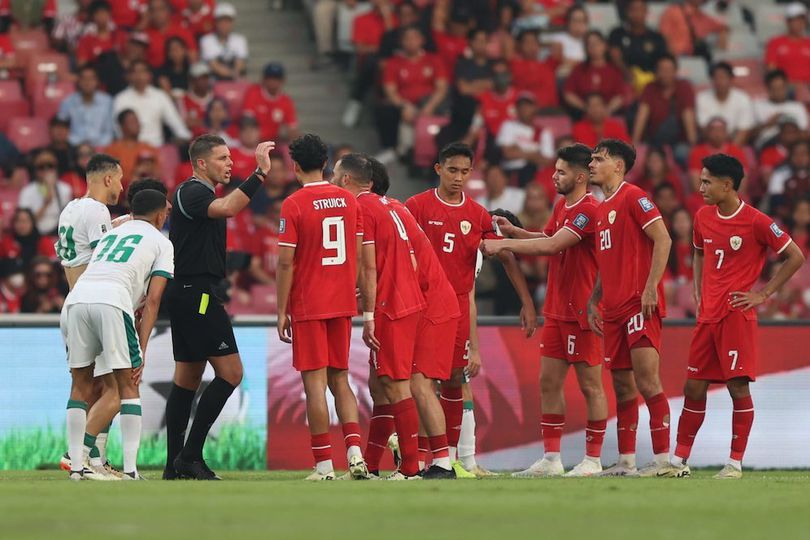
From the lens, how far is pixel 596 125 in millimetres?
20641

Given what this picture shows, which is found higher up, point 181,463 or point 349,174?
point 349,174

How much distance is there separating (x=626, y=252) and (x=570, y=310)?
0.76 m

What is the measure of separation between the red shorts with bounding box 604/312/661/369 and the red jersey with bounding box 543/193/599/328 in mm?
383

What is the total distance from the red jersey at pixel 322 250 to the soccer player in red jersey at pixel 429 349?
0.60 meters

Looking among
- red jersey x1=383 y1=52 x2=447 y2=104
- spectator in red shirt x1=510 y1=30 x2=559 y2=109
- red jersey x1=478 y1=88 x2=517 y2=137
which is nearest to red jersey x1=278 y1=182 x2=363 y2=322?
red jersey x1=478 y1=88 x2=517 y2=137

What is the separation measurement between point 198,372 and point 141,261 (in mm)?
1107

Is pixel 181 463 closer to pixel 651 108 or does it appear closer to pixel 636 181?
pixel 636 181

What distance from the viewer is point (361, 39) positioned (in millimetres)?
Answer: 21422

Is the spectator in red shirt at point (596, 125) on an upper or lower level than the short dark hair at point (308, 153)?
upper

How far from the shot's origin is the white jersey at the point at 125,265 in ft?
34.7

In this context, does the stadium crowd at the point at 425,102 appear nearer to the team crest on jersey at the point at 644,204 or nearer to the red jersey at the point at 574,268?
the red jersey at the point at 574,268

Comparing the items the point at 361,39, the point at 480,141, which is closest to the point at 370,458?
the point at 480,141

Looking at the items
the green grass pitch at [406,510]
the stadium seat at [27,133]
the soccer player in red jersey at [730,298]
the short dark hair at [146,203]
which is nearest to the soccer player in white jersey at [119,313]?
the short dark hair at [146,203]

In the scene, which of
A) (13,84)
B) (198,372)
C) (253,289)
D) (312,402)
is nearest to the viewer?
(312,402)
